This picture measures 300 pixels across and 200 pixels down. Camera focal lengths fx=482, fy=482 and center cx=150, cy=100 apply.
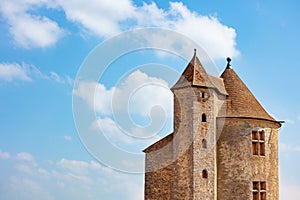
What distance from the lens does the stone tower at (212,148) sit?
2841cm

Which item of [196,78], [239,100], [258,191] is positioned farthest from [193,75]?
[258,191]

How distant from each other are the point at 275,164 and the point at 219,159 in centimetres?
418

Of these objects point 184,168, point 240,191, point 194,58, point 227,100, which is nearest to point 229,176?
point 240,191

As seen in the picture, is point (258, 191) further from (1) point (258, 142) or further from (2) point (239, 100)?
(2) point (239, 100)

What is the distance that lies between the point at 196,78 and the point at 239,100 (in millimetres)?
3481

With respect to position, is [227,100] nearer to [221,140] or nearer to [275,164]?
[221,140]

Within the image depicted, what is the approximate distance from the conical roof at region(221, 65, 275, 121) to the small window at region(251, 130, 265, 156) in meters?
1.07

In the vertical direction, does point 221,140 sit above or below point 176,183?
above

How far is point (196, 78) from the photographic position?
29703 mm

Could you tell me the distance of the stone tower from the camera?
28.4 meters

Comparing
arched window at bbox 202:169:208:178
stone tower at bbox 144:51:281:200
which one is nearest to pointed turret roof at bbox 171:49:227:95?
stone tower at bbox 144:51:281:200

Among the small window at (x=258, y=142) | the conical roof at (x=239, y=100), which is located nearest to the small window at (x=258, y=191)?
the small window at (x=258, y=142)

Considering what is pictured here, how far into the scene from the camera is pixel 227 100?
3103cm

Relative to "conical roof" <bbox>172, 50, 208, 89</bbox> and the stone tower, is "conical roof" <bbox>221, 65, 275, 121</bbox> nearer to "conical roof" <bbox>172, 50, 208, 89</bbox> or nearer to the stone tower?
the stone tower
